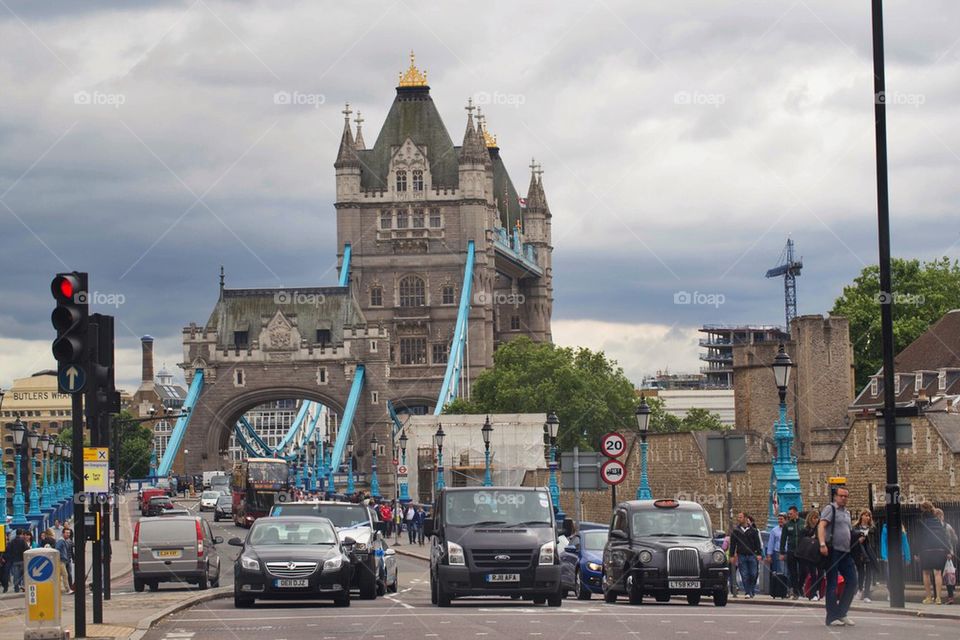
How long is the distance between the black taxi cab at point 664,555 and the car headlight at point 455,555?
8.92 ft

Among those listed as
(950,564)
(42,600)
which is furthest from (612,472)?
(42,600)

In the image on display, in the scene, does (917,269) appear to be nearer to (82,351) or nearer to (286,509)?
(286,509)

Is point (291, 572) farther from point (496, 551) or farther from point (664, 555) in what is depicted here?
point (664, 555)

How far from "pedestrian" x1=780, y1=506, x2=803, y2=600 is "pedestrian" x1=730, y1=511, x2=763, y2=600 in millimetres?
528

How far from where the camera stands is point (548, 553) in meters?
25.4

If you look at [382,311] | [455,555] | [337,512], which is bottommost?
→ [455,555]

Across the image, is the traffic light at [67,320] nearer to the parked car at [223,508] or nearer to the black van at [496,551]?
the black van at [496,551]

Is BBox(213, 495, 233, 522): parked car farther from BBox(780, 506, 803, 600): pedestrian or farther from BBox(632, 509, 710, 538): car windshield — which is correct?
BBox(632, 509, 710, 538): car windshield

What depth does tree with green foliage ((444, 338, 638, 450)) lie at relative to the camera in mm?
116375

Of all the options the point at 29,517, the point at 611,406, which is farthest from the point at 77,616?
the point at 611,406

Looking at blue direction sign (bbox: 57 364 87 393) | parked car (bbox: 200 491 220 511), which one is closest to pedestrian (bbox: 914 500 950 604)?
blue direction sign (bbox: 57 364 87 393)

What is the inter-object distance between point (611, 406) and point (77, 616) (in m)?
99.7

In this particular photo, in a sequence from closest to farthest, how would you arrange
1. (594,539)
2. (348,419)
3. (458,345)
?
(594,539) → (348,419) → (458,345)

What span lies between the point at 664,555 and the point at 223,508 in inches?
2657
